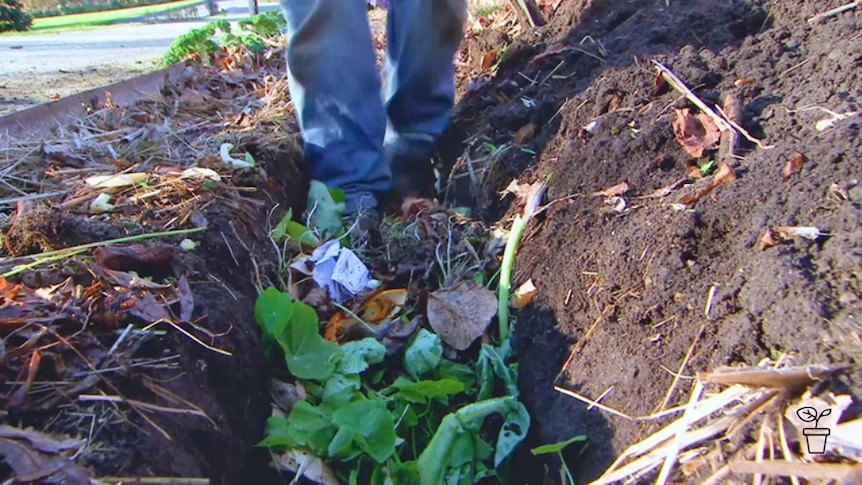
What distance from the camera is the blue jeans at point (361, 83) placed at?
250 centimetres

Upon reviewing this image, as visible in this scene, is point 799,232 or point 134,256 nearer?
point 799,232

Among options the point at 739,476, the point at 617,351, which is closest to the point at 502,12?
the point at 617,351

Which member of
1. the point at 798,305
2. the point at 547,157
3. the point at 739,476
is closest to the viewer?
the point at 739,476

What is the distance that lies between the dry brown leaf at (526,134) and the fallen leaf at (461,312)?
73 centimetres

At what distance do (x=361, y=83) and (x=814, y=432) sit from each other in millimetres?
2036

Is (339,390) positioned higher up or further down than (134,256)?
further down

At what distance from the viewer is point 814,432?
3.26ft

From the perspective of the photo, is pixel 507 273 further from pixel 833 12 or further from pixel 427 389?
pixel 833 12

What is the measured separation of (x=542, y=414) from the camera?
5.13ft

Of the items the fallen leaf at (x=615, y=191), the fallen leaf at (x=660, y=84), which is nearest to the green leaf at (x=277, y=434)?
the fallen leaf at (x=615, y=191)

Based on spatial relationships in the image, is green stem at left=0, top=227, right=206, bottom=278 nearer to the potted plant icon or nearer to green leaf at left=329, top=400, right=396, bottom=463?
green leaf at left=329, top=400, right=396, bottom=463

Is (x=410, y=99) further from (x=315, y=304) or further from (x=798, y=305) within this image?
(x=798, y=305)

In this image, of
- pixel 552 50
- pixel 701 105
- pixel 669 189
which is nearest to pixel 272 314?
pixel 669 189

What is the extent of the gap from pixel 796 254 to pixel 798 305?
14 cm
